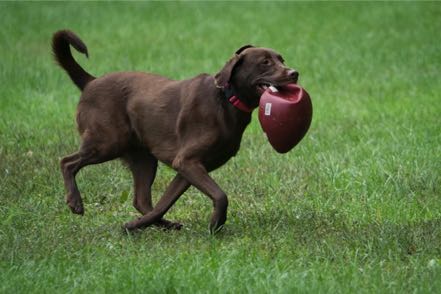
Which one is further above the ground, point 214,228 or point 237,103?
point 237,103

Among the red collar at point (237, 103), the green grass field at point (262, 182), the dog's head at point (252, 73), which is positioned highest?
the dog's head at point (252, 73)

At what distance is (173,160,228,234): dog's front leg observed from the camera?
279 inches

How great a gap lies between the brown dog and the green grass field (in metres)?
0.32

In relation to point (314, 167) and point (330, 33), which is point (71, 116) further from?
point (330, 33)

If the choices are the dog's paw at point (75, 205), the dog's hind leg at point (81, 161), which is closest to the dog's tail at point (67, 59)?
the dog's hind leg at point (81, 161)

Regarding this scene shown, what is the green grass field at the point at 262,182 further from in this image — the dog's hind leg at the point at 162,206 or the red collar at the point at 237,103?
the red collar at the point at 237,103

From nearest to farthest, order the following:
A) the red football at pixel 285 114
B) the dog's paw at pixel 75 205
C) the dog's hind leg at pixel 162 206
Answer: the red football at pixel 285 114
the dog's hind leg at pixel 162 206
the dog's paw at pixel 75 205

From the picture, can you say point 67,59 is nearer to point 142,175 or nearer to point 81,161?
point 81,161

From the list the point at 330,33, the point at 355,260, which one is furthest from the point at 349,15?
the point at 355,260

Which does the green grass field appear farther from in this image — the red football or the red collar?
the red collar

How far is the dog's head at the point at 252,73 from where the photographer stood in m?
7.20

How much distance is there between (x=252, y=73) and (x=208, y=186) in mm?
834

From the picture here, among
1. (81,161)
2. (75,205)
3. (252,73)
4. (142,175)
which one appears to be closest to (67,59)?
(81,161)

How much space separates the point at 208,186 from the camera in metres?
7.15
